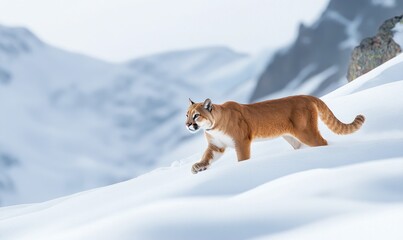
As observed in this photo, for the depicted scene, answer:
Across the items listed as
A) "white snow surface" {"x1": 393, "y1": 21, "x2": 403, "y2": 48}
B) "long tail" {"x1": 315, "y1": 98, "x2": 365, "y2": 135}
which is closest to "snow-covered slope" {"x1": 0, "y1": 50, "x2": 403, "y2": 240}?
"long tail" {"x1": 315, "y1": 98, "x2": 365, "y2": 135}

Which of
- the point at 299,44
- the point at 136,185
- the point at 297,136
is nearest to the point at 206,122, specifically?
the point at 297,136

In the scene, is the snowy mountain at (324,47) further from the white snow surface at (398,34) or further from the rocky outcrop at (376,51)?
the white snow surface at (398,34)

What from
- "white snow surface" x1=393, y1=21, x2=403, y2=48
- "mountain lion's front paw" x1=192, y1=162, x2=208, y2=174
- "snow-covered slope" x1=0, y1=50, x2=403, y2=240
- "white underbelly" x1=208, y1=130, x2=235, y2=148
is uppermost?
"white snow surface" x1=393, y1=21, x2=403, y2=48

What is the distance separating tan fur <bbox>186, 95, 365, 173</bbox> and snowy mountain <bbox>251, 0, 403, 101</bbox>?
62.3 meters

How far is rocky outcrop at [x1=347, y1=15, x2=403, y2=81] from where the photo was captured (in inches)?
851

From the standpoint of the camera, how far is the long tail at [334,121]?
Result: 341 inches

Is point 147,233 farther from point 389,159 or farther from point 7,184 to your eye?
point 7,184

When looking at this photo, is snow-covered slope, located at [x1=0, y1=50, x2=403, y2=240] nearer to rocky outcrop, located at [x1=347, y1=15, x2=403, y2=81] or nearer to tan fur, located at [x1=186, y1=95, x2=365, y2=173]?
tan fur, located at [x1=186, y1=95, x2=365, y2=173]

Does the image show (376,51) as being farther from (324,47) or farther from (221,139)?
(324,47)

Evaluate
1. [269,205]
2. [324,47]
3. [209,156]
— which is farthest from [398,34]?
[324,47]

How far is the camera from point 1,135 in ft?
433

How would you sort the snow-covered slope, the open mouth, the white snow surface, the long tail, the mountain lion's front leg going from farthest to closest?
the white snow surface
the long tail
the mountain lion's front leg
the open mouth
the snow-covered slope

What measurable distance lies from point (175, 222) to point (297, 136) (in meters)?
2.93

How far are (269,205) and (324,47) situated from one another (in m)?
76.0
